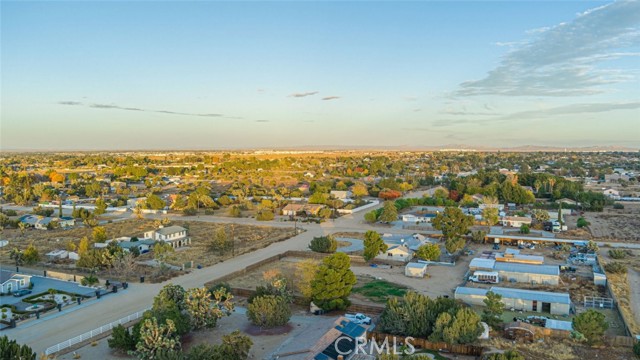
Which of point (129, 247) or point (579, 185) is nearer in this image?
point (129, 247)

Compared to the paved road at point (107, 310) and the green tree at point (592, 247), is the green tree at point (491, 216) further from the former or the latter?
the paved road at point (107, 310)

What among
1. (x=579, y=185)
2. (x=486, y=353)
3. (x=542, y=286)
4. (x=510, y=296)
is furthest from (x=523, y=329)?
(x=579, y=185)

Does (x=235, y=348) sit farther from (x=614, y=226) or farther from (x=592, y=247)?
(x=614, y=226)

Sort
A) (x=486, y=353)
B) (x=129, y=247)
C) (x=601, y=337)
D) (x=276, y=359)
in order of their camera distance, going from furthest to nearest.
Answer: (x=129, y=247) < (x=601, y=337) < (x=486, y=353) < (x=276, y=359)

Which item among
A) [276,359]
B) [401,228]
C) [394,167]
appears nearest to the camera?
[276,359]

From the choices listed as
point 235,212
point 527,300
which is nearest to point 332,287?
point 527,300

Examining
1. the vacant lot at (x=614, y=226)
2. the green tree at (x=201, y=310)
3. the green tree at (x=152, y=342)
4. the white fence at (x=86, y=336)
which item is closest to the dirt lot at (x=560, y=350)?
the green tree at (x=201, y=310)

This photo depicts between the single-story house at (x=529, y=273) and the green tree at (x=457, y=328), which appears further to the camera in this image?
the single-story house at (x=529, y=273)

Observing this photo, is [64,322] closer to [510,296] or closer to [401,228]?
[510,296]
